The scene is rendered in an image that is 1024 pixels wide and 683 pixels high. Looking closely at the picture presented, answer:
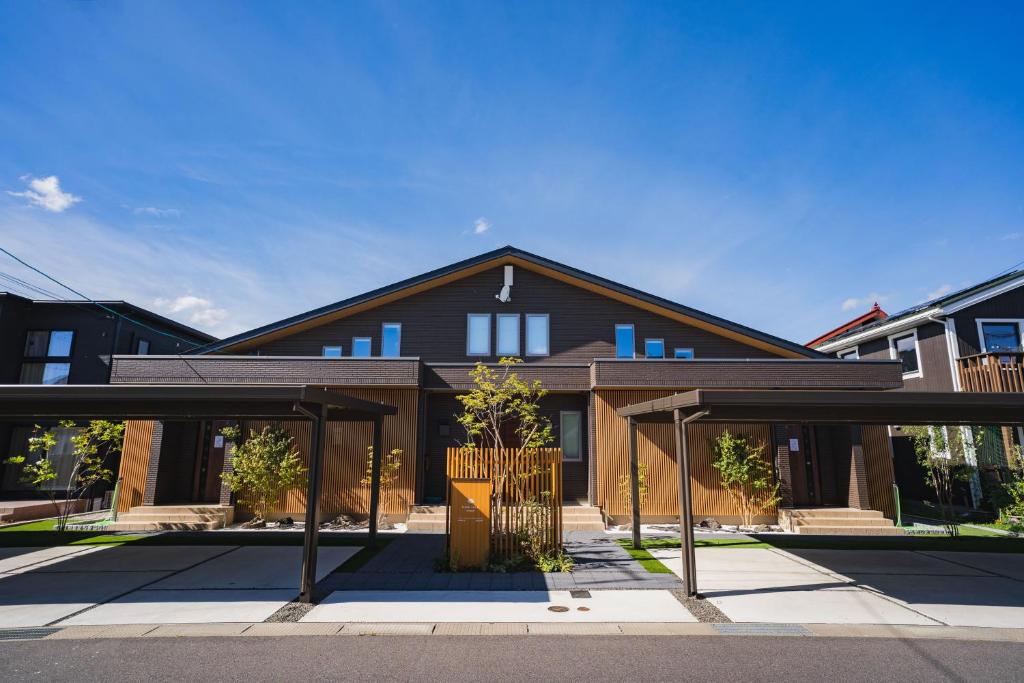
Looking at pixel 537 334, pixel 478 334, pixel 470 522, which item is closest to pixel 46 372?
pixel 478 334

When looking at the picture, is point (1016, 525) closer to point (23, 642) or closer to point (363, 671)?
point (363, 671)

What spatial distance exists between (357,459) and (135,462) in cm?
644

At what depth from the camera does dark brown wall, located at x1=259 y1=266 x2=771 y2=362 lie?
18.2 metres

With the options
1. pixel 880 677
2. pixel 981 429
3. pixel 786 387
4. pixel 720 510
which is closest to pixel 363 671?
pixel 880 677

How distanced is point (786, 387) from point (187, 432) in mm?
18247

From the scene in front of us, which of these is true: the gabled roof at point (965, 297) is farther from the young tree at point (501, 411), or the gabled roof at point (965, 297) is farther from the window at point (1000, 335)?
the young tree at point (501, 411)

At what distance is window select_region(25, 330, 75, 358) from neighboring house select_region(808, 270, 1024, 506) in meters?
32.8

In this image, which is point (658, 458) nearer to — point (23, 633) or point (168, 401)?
point (168, 401)

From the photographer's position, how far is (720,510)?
50.4 ft

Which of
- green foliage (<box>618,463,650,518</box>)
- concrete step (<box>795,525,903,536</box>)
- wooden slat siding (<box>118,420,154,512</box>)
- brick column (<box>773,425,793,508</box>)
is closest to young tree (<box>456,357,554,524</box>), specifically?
green foliage (<box>618,463,650,518</box>)

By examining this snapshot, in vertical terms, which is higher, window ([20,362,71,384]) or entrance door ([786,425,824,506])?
window ([20,362,71,384])

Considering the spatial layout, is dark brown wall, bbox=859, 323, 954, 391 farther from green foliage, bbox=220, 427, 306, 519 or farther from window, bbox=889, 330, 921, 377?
green foliage, bbox=220, 427, 306, 519

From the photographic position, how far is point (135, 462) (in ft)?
51.0

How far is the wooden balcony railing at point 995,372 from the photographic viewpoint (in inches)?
655
